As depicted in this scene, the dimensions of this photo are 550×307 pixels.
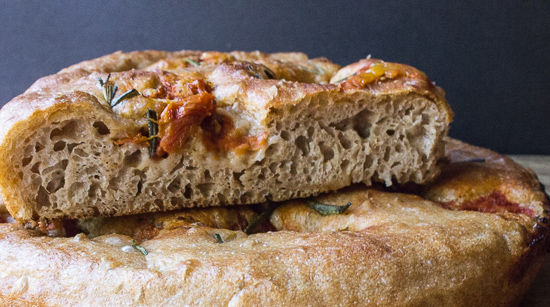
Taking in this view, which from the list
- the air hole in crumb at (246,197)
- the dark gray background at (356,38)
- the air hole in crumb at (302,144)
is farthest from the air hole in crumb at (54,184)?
the dark gray background at (356,38)

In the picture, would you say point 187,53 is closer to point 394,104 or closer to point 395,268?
point 394,104

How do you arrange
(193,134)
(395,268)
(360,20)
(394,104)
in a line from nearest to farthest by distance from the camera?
(395,268) → (193,134) → (394,104) → (360,20)

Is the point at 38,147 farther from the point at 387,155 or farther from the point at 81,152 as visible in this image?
the point at 387,155

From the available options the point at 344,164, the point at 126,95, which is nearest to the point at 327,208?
the point at 344,164

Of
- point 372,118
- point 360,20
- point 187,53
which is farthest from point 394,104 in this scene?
point 360,20

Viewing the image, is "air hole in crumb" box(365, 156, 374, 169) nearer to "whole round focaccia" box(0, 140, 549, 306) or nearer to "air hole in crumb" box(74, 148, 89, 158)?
"whole round focaccia" box(0, 140, 549, 306)

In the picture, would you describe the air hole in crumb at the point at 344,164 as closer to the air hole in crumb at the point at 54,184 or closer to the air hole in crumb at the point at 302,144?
the air hole in crumb at the point at 302,144
